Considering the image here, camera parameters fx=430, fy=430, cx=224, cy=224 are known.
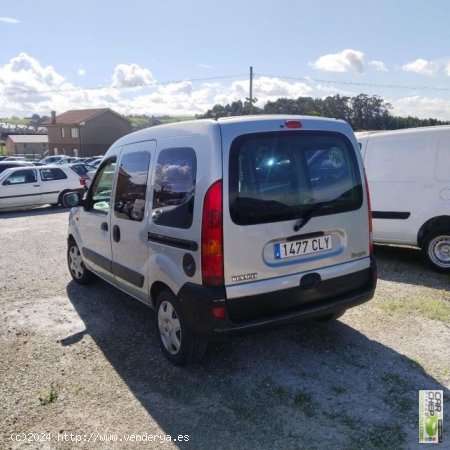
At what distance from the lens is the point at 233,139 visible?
3.03 m

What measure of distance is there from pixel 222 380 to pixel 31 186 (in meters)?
12.7

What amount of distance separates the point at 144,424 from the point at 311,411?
1.12m

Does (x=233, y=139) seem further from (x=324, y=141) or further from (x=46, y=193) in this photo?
(x=46, y=193)

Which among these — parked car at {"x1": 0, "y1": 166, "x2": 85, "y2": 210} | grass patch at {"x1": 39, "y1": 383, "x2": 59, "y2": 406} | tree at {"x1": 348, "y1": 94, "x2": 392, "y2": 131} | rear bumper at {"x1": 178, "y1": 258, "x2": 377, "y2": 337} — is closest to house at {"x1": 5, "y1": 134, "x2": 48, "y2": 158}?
tree at {"x1": 348, "y1": 94, "x2": 392, "y2": 131}

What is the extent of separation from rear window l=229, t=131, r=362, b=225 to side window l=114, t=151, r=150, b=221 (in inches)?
41.9

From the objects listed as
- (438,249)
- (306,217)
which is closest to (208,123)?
(306,217)

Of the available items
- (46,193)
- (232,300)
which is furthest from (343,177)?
(46,193)

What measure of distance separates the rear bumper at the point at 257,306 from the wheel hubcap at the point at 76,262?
2906mm

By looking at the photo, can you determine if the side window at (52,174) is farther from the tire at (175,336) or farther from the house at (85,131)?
the house at (85,131)

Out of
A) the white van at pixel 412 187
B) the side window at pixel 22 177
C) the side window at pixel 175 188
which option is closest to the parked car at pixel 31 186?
the side window at pixel 22 177

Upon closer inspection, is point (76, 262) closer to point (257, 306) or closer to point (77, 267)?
point (77, 267)

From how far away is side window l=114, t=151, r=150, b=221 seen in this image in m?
3.78

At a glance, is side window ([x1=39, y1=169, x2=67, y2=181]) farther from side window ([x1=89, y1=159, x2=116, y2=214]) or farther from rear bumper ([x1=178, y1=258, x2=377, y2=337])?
rear bumper ([x1=178, y1=258, x2=377, y2=337])

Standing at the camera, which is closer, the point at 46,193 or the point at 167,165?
the point at 167,165
